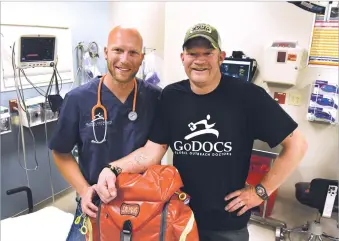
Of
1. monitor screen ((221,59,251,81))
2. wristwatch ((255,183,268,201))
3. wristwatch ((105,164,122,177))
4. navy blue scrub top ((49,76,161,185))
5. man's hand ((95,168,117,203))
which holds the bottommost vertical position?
wristwatch ((255,183,268,201))

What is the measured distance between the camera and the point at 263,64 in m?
2.57

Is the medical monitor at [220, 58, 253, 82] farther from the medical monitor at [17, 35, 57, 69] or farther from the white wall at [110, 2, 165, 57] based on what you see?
the medical monitor at [17, 35, 57, 69]

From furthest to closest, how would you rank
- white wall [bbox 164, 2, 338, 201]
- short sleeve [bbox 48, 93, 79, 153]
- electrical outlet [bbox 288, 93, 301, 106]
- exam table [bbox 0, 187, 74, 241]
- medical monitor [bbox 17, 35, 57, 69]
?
electrical outlet [bbox 288, 93, 301, 106] → white wall [bbox 164, 2, 338, 201] → medical monitor [bbox 17, 35, 57, 69] → exam table [bbox 0, 187, 74, 241] → short sleeve [bbox 48, 93, 79, 153]

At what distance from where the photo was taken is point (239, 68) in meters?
2.58

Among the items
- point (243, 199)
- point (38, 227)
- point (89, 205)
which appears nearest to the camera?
point (89, 205)

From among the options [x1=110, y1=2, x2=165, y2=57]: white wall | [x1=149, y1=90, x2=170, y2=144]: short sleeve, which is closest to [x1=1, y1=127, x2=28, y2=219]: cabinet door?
[x1=110, y1=2, x2=165, y2=57]: white wall

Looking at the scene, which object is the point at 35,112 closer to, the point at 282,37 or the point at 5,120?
the point at 5,120

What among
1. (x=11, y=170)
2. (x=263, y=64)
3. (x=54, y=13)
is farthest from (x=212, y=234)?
(x=54, y=13)

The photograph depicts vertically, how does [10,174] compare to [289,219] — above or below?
above

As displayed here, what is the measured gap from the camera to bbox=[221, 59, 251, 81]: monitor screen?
256 centimetres

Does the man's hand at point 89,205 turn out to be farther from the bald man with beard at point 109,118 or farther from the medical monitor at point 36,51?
the medical monitor at point 36,51

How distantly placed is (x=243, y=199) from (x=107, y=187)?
0.55 metres

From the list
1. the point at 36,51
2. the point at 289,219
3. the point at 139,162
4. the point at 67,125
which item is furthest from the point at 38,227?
the point at 289,219

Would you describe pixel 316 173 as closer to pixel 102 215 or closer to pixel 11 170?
pixel 102 215
